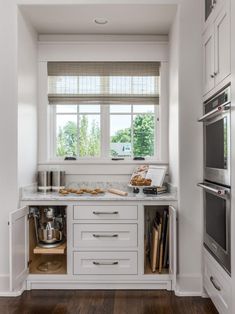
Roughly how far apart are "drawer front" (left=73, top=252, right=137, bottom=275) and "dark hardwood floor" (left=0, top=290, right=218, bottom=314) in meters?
0.16

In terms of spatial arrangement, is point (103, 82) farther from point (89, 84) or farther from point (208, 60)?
point (208, 60)

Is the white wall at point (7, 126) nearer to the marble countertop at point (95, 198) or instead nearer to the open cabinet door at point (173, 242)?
the marble countertop at point (95, 198)

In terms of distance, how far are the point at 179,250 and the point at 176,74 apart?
4.92 ft

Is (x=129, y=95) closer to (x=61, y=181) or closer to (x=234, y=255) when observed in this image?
(x=61, y=181)

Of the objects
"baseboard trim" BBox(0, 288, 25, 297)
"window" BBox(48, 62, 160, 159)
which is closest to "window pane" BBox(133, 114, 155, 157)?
"window" BBox(48, 62, 160, 159)

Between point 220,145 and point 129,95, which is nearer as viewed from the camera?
point 220,145

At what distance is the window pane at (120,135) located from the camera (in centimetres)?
327

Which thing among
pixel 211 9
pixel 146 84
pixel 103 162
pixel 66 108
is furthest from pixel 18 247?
pixel 211 9

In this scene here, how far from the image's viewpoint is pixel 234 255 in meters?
1.72

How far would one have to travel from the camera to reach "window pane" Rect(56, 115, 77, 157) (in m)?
3.29

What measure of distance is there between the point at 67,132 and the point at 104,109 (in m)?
0.47

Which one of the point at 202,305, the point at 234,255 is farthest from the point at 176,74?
the point at 202,305

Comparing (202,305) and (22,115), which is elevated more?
(22,115)

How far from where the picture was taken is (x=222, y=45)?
198 cm
